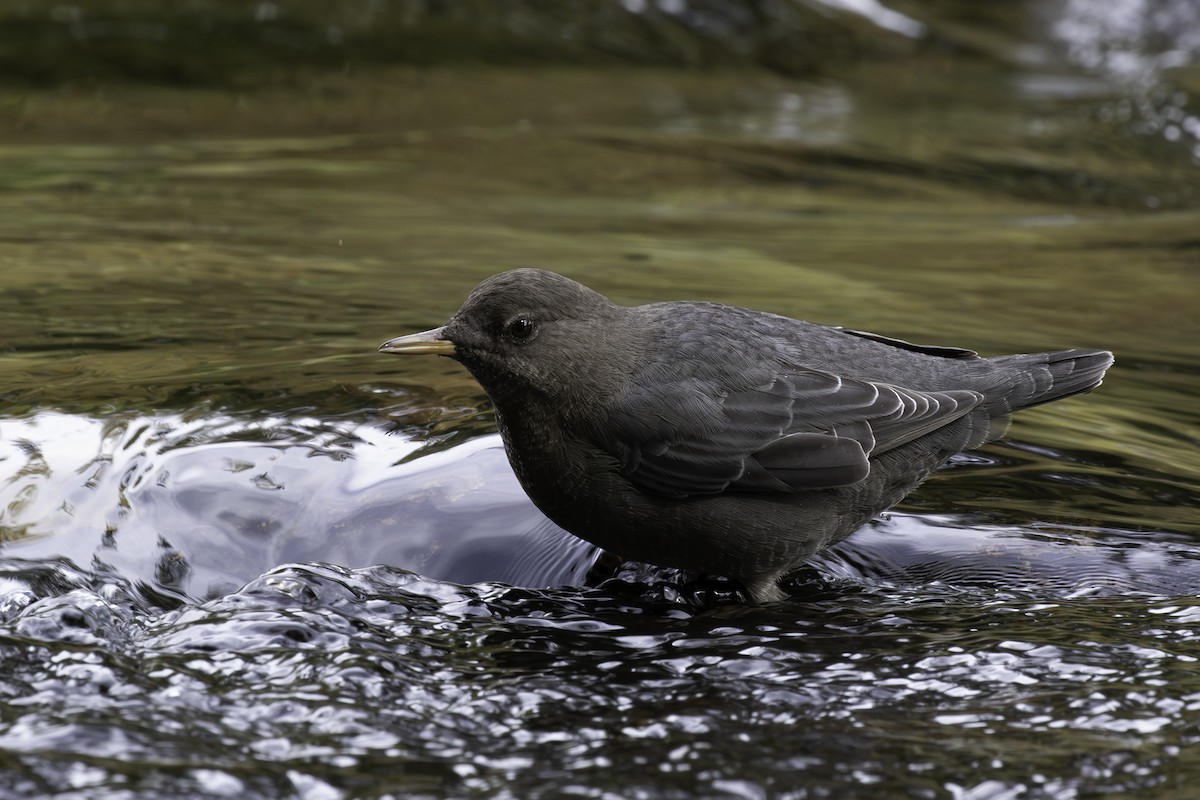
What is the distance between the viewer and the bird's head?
362cm

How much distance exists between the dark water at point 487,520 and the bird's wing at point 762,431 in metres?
0.36

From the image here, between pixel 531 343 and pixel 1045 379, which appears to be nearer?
pixel 531 343

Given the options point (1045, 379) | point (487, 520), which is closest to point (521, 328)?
point (487, 520)

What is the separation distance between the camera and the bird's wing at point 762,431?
3.65 metres

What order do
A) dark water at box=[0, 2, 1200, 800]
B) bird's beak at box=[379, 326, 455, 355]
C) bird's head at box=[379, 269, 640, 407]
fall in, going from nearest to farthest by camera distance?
dark water at box=[0, 2, 1200, 800]
bird's beak at box=[379, 326, 455, 355]
bird's head at box=[379, 269, 640, 407]

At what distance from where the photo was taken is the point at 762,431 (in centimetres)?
374

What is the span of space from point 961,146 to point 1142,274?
248 centimetres

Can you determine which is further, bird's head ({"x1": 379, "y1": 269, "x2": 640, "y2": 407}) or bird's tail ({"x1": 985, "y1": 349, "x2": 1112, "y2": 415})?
bird's tail ({"x1": 985, "y1": 349, "x2": 1112, "y2": 415})

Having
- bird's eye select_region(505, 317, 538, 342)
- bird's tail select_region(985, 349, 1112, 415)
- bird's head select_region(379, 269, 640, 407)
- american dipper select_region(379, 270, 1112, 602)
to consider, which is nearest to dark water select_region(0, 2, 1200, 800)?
american dipper select_region(379, 270, 1112, 602)

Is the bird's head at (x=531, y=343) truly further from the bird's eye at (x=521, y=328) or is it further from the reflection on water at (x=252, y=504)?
the reflection on water at (x=252, y=504)

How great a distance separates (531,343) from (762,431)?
26.2 inches

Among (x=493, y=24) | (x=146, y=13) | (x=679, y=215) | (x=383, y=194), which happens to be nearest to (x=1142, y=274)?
(x=679, y=215)

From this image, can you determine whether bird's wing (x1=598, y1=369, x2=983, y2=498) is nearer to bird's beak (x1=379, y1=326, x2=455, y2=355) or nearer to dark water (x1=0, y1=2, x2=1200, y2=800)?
dark water (x1=0, y1=2, x2=1200, y2=800)

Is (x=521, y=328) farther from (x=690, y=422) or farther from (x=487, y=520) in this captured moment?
(x=487, y=520)
